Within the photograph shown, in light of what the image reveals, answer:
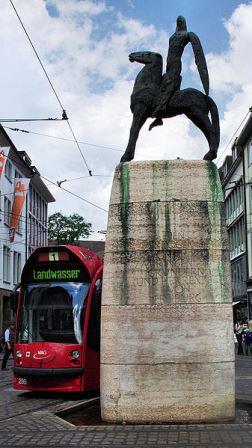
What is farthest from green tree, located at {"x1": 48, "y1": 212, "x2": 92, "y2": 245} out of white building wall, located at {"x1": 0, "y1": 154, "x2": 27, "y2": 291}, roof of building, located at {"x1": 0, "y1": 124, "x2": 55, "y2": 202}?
white building wall, located at {"x1": 0, "y1": 154, "x2": 27, "y2": 291}

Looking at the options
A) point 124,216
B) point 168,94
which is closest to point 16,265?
point 168,94

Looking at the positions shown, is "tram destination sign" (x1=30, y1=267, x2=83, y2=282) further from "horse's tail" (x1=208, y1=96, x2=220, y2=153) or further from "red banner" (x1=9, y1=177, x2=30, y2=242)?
"red banner" (x1=9, y1=177, x2=30, y2=242)

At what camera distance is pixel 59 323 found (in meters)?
12.4

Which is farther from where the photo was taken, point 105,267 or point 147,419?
point 105,267

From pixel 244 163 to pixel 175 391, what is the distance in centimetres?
4316

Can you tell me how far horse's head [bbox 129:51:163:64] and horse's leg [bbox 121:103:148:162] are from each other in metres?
0.69

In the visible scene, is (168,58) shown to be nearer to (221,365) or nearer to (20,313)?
(221,365)

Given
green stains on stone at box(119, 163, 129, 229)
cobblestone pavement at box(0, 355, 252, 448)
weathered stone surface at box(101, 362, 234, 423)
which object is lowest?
cobblestone pavement at box(0, 355, 252, 448)

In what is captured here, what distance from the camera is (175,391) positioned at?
834cm

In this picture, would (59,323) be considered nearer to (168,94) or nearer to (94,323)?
(94,323)

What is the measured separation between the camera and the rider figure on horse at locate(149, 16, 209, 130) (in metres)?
9.37

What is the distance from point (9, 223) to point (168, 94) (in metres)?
34.6

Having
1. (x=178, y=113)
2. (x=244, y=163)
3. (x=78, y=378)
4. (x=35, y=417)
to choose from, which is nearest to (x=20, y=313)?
(x=78, y=378)

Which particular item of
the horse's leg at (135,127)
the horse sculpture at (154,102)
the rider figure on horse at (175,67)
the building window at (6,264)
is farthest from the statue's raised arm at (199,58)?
the building window at (6,264)
